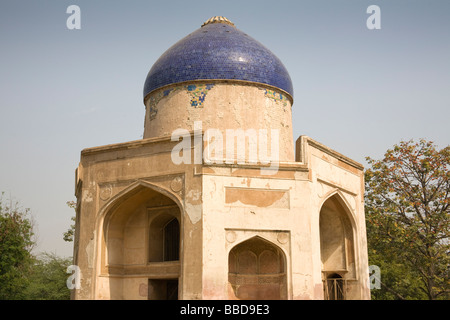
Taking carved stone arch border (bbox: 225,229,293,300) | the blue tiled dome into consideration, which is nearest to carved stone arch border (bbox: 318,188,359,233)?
carved stone arch border (bbox: 225,229,293,300)

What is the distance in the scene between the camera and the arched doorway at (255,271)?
10.5 metres

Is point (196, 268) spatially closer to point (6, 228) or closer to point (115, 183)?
point (115, 183)

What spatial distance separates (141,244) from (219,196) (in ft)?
8.27

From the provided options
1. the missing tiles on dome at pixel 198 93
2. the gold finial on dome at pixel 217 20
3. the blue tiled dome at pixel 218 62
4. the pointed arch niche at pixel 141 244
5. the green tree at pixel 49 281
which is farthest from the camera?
the green tree at pixel 49 281

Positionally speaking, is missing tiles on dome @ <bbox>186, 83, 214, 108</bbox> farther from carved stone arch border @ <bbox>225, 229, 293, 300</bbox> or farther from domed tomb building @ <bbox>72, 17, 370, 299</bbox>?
carved stone arch border @ <bbox>225, 229, 293, 300</bbox>

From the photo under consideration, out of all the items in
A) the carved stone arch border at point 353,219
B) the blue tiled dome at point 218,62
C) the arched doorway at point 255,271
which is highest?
the blue tiled dome at point 218,62

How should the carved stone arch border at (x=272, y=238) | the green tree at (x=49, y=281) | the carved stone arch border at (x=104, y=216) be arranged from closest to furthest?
the carved stone arch border at (x=272, y=238) < the carved stone arch border at (x=104, y=216) < the green tree at (x=49, y=281)

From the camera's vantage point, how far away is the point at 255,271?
10711 mm

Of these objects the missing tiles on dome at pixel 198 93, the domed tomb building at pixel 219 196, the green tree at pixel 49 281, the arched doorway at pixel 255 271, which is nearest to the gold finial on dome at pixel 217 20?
the domed tomb building at pixel 219 196

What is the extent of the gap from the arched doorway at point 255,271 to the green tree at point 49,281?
1552 cm

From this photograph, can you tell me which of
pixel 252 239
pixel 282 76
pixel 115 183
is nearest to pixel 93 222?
pixel 115 183

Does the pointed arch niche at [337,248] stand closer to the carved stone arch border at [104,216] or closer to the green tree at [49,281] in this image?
the carved stone arch border at [104,216]

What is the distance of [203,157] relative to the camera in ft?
32.5
